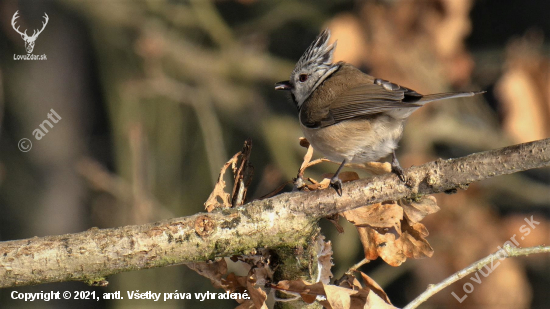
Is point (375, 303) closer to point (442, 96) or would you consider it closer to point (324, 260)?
point (324, 260)

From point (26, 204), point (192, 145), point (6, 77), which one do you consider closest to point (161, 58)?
point (192, 145)

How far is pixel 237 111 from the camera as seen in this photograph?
16.2ft

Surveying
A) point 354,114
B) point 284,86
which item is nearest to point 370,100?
point 354,114

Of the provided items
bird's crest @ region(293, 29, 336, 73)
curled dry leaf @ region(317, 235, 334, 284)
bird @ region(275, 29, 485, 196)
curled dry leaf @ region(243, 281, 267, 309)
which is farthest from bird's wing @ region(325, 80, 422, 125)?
curled dry leaf @ region(243, 281, 267, 309)

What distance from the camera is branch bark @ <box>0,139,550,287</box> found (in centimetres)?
140

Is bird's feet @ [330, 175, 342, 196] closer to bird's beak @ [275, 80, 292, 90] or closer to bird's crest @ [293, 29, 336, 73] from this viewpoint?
bird's crest @ [293, 29, 336, 73]

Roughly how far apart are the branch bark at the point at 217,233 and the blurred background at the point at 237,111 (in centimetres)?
204

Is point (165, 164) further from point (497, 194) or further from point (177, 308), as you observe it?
point (497, 194)

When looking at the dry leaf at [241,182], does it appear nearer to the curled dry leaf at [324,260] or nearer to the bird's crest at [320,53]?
the curled dry leaf at [324,260]

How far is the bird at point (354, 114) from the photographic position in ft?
7.58

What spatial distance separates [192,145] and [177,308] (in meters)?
1.89

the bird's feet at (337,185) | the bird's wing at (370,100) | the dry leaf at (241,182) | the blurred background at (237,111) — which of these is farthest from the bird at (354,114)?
the blurred background at (237,111)

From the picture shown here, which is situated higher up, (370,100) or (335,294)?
(370,100)

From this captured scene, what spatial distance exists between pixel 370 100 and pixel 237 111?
270cm
